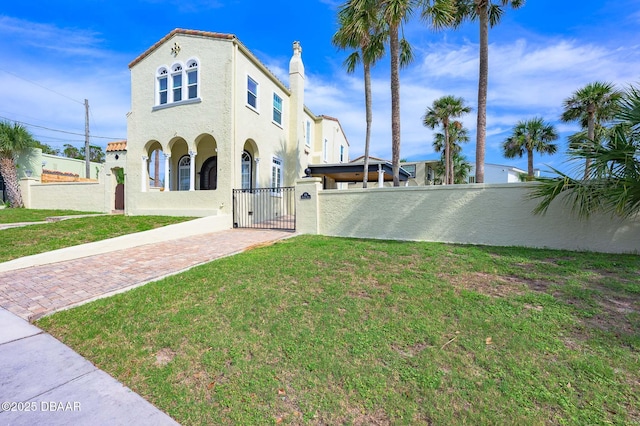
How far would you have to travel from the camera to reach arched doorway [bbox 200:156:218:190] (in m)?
15.7

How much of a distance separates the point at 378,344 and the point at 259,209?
37.9 feet

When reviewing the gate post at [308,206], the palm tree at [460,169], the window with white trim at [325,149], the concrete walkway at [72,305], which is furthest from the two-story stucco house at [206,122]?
the palm tree at [460,169]

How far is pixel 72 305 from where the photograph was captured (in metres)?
4.50

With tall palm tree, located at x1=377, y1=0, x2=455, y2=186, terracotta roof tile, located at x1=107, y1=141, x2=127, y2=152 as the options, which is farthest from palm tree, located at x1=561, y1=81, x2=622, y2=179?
terracotta roof tile, located at x1=107, y1=141, x2=127, y2=152

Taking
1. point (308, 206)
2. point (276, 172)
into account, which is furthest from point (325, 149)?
point (308, 206)

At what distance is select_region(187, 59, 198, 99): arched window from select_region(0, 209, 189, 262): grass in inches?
241

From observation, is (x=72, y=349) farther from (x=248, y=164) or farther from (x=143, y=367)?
(x=248, y=164)

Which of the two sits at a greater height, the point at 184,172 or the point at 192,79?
the point at 192,79

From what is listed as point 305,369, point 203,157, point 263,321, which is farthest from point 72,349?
point 203,157

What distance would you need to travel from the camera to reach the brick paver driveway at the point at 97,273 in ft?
15.5

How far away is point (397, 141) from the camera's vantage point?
11.3 metres

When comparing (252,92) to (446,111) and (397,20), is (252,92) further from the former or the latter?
(446,111)

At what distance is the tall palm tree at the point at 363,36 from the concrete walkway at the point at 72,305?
8.80 m

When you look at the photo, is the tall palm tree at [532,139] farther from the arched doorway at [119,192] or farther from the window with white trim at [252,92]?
the arched doorway at [119,192]
